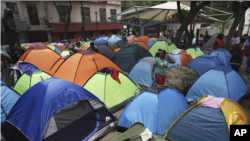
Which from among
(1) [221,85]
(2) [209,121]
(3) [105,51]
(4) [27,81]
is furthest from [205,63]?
(4) [27,81]

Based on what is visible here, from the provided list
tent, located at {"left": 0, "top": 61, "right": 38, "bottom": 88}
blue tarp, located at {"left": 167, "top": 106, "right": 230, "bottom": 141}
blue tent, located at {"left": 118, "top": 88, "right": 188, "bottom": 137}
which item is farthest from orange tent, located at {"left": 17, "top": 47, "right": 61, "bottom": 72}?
blue tarp, located at {"left": 167, "top": 106, "right": 230, "bottom": 141}

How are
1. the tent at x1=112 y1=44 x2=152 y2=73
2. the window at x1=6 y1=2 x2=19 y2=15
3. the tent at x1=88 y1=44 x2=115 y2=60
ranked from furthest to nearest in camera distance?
the window at x1=6 y1=2 x2=19 y2=15 → the tent at x1=88 y1=44 x2=115 y2=60 → the tent at x1=112 y1=44 x2=152 y2=73

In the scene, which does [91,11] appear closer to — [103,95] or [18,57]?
[18,57]

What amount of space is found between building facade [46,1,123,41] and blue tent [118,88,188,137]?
68.5 ft

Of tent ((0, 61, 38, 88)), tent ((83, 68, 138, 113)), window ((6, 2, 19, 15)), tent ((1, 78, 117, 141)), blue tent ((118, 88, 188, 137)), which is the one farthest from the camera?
window ((6, 2, 19, 15))

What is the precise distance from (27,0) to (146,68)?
20760 mm

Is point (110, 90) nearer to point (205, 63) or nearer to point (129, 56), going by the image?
point (129, 56)

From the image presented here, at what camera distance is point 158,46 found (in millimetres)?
9125

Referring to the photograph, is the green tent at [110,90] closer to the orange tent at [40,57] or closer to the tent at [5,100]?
the tent at [5,100]

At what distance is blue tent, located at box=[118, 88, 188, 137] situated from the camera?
306 centimetres

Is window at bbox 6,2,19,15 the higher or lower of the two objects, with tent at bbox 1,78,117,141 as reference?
higher

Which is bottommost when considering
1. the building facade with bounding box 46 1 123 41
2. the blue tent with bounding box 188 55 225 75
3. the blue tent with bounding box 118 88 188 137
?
the blue tent with bounding box 118 88 188 137

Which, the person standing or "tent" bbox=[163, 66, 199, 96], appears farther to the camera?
"tent" bbox=[163, 66, 199, 96]

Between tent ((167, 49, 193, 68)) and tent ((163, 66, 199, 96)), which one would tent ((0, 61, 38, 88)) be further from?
tent ((167, 49, 193, 68))
